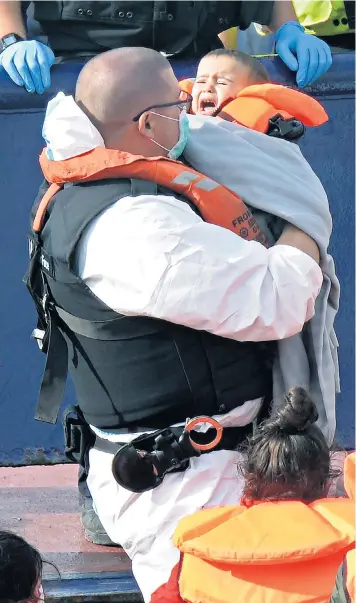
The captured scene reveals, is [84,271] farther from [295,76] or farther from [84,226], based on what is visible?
[295,76]

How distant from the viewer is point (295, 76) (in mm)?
3316

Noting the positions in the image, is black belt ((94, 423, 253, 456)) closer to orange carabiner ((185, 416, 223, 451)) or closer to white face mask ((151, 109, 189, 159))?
orange carabiner ((185, 416, 223, 451))

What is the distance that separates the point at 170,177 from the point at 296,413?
60cm

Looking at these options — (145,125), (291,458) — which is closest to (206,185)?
(145,125)

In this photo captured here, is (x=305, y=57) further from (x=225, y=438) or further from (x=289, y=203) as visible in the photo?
(x=225, y=438)

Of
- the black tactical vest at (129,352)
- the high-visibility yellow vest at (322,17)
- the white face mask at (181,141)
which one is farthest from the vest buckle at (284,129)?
the high-visibility yellow vest at (322,17)

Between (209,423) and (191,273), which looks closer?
(191,273)

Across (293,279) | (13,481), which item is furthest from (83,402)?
(13,481)

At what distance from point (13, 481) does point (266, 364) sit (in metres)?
1.37

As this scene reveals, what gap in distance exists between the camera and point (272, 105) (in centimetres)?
265

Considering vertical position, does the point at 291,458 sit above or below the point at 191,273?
below

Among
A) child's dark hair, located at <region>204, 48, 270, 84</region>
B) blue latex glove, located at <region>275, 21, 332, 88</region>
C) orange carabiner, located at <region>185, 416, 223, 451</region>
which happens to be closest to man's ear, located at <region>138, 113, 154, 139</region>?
orange carabiner, located at <region>185, 416, 223, 451</region>

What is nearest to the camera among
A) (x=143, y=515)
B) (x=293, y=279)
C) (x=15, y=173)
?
(x=293, y=279)

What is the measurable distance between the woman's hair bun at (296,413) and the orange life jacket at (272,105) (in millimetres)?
878
